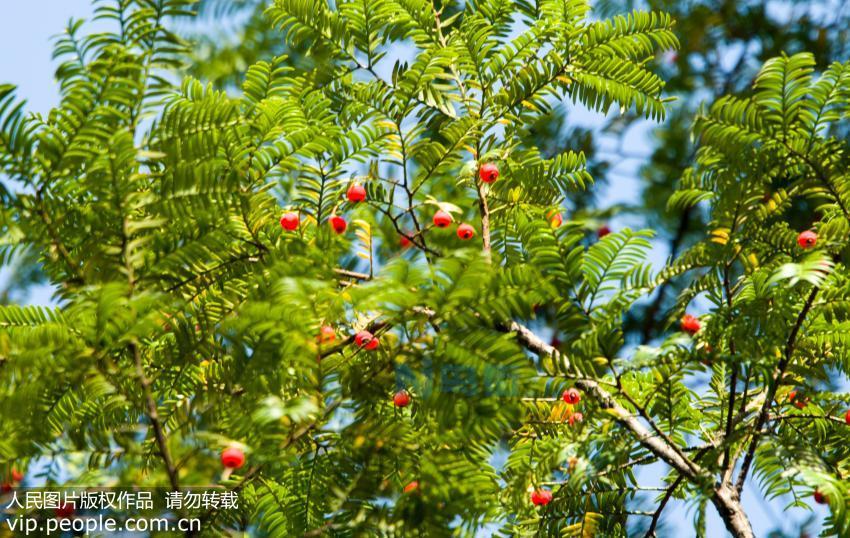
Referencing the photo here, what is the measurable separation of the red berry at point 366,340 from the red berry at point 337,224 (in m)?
0.18

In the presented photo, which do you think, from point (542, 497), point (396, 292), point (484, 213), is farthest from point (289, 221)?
Answer: point (542, 497)

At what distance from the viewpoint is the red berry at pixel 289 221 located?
57.4 inches

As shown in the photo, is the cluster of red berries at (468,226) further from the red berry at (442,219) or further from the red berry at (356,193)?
the red berry at (356,193)

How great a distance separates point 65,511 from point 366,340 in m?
0.46

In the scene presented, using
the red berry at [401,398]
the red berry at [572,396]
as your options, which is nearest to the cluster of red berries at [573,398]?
the red berry at [572,396]

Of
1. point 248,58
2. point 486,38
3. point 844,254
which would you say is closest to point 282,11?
point 486,38

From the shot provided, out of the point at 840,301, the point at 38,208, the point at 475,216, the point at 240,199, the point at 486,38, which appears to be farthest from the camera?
the point at 475,216

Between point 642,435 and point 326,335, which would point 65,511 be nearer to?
point 326,335

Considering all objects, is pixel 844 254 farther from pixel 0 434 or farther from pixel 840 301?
pixel 0 434

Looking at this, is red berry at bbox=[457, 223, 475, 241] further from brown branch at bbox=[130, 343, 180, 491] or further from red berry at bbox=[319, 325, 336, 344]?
brown branch at bbox=[130, 343, 180, 491]

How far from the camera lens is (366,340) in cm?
142

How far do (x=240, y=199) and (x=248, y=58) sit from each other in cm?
301

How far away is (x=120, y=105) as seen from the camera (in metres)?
1.17

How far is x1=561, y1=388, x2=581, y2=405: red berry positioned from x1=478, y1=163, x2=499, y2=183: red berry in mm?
348
